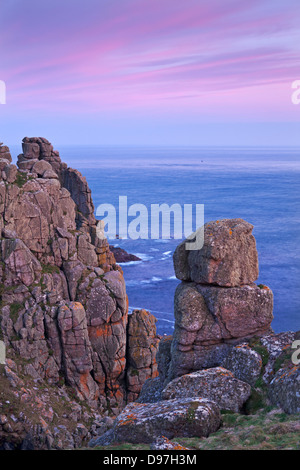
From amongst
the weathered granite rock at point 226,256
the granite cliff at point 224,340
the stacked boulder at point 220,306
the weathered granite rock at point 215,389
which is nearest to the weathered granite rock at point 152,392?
the granite cliff at point 224,340

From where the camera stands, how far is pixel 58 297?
5716cm

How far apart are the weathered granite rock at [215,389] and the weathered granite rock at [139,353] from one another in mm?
37465

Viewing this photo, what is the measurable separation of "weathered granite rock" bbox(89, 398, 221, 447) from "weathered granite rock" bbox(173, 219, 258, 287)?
916 cm

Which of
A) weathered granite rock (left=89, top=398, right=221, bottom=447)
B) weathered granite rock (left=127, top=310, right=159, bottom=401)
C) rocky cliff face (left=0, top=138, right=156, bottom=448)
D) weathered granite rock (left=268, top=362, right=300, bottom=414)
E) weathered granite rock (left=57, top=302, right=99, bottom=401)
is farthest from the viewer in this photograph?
weathered granite rock (left=127, top=310, right=159, bottom=401)

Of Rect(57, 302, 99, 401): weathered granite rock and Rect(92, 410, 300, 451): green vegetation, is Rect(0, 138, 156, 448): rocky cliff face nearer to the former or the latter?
Rect(57, 302, 99, 401): weathered granite rock

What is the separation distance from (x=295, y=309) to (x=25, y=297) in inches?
2758

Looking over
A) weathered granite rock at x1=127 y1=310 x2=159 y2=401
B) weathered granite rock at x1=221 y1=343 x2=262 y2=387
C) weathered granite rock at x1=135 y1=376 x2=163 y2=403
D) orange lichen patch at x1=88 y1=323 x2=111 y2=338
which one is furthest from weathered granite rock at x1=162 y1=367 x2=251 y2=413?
weathered granite rock at x1=127 y1=310 x2=159 y2=401

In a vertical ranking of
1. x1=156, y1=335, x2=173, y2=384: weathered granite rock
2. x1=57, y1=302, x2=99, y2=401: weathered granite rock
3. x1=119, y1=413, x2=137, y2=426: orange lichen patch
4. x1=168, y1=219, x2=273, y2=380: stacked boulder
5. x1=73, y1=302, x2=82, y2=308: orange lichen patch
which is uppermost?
x1=168, y1=219, x2=273, y2=380: stacked boulder

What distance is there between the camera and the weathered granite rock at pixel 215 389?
76.5ft

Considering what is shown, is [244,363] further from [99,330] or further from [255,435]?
[99,330]

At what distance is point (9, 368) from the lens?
48.8 m

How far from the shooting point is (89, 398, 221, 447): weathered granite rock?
65.4ft

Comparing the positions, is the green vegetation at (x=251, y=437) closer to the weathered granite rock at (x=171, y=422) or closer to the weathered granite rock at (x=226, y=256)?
the weathered granite rock at (x=171, y=422)

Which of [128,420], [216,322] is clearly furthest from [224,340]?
[128,420]
